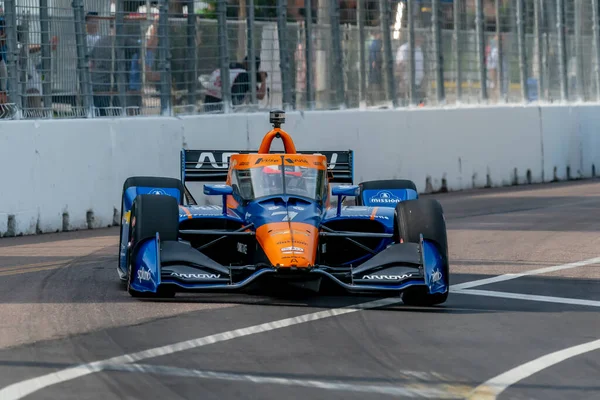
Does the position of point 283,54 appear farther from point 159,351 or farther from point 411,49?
point 159,351

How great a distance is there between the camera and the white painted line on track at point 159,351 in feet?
20.2

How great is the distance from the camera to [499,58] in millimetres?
26391

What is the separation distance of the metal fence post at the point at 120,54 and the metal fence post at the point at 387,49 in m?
6.96

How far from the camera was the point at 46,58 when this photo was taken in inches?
621

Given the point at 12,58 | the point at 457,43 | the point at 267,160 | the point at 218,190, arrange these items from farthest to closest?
the point at 457,43 → the point at 12,58 → the point at 267,160 → the point at 218,190

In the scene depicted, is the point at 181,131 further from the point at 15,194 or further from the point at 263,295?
the point at 263,295

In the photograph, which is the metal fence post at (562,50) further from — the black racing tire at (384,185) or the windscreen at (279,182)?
the windscreen at (279,182)

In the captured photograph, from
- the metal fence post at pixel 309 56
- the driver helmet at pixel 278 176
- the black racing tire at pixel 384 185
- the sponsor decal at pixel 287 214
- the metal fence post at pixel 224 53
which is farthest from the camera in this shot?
the metal fence post at pixel 309 56

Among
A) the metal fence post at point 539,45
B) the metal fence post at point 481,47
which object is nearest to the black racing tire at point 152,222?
the metal fence post at point 481,47

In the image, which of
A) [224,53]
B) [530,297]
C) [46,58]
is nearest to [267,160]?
[530,297]

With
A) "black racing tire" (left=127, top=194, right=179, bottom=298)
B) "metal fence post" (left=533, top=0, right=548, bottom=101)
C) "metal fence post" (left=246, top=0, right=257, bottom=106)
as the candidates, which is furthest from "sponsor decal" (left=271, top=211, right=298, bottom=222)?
"metal fence post" (left=533, top=0, right=548, bottom=101)

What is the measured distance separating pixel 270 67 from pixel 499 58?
8.19 meters

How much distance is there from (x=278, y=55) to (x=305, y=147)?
1.63 m

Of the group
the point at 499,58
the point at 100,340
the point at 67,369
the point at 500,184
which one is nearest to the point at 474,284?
the point at 100,340
